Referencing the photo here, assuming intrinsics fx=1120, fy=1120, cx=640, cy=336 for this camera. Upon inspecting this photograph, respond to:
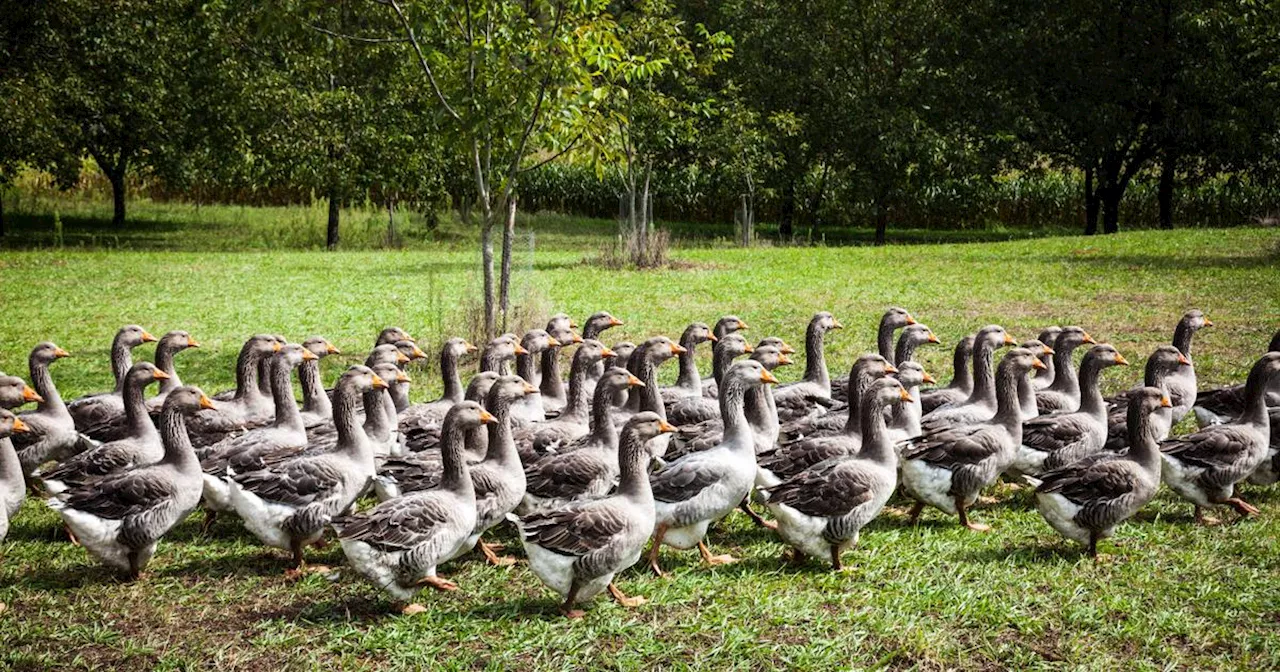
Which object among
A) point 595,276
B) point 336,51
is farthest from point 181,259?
point 595,276

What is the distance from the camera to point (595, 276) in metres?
23.9

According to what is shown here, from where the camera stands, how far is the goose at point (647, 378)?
9.34 metres

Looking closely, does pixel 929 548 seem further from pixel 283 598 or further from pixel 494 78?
pixel 494 78

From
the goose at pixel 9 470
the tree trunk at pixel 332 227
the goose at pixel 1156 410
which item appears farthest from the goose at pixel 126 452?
the tree trunk at pixel 332 227

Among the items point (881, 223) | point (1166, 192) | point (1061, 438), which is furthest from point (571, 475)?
point (1166, 192)

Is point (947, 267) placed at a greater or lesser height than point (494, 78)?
lesser

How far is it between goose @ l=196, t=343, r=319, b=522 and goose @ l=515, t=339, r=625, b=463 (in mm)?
1697

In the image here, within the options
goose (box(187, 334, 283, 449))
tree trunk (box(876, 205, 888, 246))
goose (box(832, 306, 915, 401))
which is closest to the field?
goose (box(187, 334, 283, 449))

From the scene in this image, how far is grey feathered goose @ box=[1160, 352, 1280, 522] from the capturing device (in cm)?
805

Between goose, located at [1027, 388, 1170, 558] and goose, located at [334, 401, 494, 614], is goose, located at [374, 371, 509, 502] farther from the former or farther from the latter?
goose, located at [1027, 388, 1170, 558]

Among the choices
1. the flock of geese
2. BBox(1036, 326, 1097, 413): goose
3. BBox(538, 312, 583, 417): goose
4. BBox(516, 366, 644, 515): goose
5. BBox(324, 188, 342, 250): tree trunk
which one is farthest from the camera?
BBox(324, 188, 342, 250): tree trunk

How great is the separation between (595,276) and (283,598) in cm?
1719

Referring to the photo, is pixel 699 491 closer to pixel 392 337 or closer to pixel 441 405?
pixel 441 405

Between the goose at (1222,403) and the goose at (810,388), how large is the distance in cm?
329
